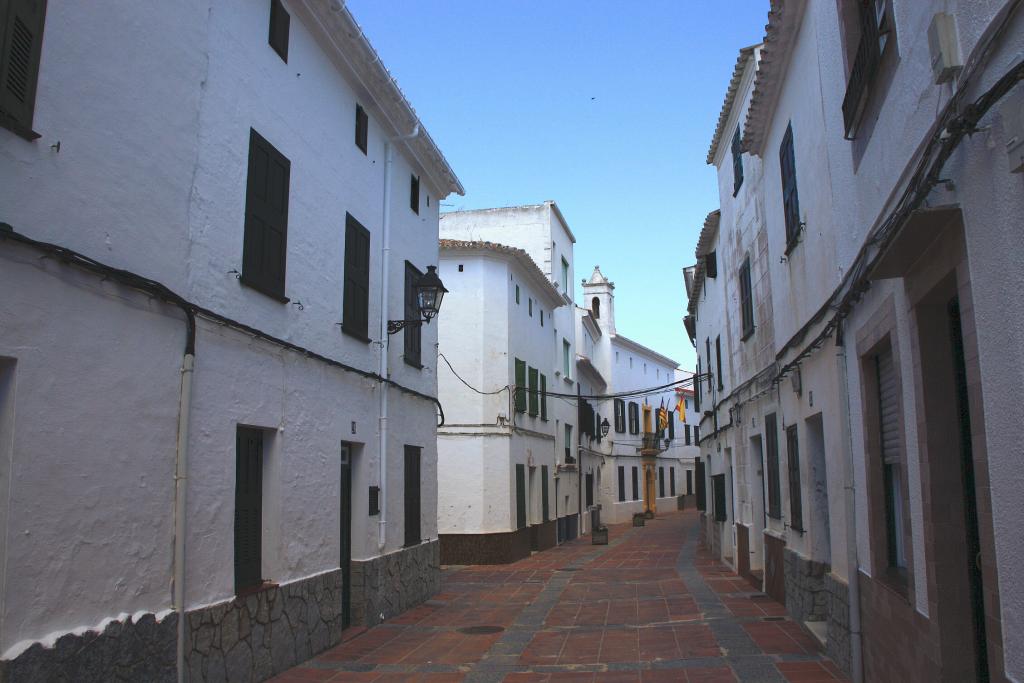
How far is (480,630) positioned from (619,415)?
97.4 feet

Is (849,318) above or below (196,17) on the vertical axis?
below

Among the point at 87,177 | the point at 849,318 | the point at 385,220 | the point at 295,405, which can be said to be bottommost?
the point at 295,405

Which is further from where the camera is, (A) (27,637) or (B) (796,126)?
(B) (796,126)

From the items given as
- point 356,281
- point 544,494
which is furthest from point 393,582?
point 544,494

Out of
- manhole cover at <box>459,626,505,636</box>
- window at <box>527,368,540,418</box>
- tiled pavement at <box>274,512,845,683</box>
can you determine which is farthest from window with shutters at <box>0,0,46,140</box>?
window at <box>527,368,540,418</box>

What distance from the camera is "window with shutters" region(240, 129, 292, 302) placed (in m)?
8.02

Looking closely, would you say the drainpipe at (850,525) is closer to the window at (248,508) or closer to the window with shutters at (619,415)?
the window at (248,508)

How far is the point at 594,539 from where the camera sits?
2508 centimetres

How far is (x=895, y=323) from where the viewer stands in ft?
17.7

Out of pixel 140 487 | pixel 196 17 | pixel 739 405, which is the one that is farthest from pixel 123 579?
pixel 739 405

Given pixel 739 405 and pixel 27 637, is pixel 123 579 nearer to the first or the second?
pixel 27 637

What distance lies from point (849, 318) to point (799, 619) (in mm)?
4395

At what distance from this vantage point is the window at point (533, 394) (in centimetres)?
2286

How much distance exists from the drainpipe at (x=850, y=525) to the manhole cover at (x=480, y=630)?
4755mm
